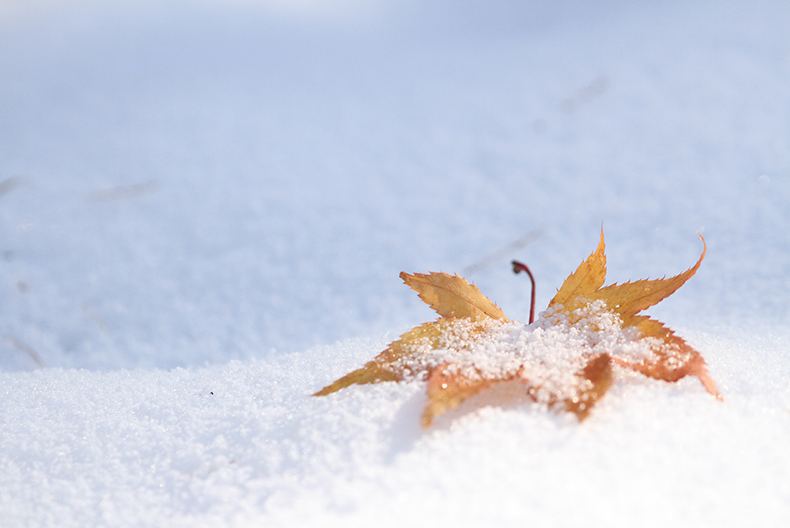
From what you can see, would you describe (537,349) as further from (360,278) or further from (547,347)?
(360,278)

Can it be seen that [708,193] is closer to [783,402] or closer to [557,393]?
[783,402]

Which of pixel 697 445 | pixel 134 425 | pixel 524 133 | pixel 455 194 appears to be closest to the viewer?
pixel 697 445

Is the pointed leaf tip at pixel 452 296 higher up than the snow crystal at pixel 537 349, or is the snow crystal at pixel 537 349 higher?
the pointed leaf tip at pixel 452 296

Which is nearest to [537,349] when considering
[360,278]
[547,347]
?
[547,347]

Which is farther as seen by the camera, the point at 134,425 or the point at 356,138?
the point at 356,138

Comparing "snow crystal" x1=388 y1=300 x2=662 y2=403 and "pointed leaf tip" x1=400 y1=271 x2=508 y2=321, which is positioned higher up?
"pointed leaf tip" x1=400 y1=271 x2=508 y2=321

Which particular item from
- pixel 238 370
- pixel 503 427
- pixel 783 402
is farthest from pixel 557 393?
pixel 238 370

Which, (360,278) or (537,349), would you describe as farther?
(360,278)

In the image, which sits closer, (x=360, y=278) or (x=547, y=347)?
(x=547, y=347)
